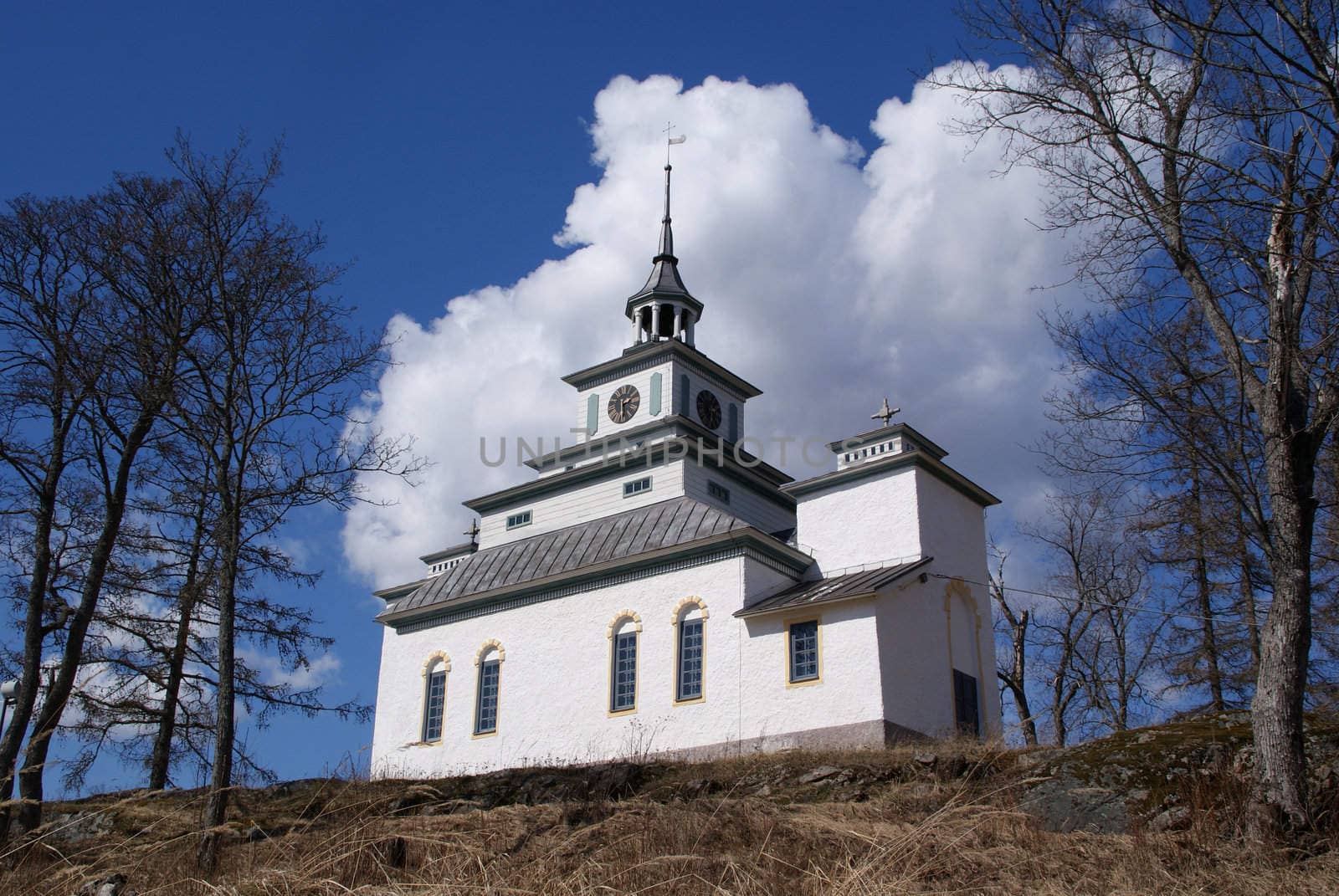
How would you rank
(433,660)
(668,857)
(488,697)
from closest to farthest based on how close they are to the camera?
(668,857) → (488,697) → (433,660)

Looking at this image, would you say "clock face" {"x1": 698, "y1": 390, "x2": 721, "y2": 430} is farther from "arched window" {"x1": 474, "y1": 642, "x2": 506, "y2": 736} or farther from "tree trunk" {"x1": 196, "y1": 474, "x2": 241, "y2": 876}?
"tree trunk" {"x1": 196, "y1": 474, "x2": 241, "y2": 876}

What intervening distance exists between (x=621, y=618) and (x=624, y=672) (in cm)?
123

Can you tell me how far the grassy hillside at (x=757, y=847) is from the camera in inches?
242

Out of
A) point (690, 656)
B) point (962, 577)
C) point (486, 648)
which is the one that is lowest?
point (690, 656)

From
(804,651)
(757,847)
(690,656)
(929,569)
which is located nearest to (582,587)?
(690,656)

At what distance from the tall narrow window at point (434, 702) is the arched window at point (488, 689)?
115cm

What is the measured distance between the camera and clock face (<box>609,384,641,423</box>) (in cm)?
3450

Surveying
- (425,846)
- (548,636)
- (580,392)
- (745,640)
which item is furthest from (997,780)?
(580,392)

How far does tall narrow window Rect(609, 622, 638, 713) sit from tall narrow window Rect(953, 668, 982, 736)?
6959 mm

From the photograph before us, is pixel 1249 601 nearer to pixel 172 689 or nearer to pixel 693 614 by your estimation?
pixel 693 614

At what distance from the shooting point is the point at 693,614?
2636 centimetres

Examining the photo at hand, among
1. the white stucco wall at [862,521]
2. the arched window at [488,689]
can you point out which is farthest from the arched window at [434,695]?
the white stucco wall at [862,521]

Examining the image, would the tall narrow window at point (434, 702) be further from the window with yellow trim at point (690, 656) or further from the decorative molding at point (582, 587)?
the window with yellow trim at point (690, 656)

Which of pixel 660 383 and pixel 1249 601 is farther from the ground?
pixel 660 383
